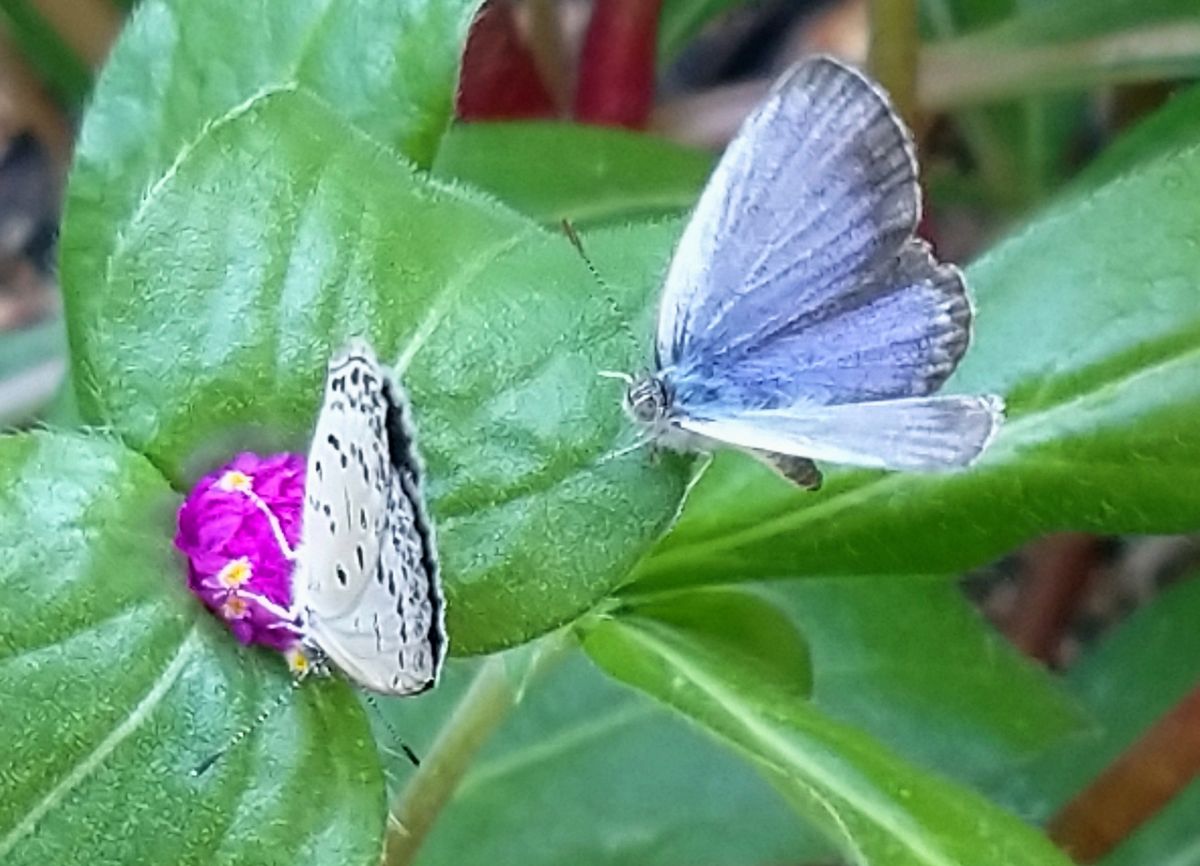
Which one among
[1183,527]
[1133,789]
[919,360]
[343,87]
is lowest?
[1133,789]

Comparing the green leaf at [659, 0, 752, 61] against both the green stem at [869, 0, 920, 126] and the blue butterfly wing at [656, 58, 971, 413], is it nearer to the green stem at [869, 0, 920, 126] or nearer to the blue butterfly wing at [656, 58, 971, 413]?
the green stem at [869, 0, 920, 126]

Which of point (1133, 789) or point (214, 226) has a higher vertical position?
point (214, 226)

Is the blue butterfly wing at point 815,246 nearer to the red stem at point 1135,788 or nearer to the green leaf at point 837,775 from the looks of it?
the green leaf at point 837,775

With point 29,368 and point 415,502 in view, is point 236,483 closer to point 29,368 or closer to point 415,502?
point 415,502

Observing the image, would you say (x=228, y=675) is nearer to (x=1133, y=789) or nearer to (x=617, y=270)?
(x=617, y=270)

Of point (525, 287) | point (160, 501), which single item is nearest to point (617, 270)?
point (525, 287)

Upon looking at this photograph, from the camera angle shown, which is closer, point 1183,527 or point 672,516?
point 672,516

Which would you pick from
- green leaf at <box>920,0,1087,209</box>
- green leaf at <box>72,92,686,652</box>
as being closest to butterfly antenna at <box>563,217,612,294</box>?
green leaf at <box>72,92,686,652</box>
